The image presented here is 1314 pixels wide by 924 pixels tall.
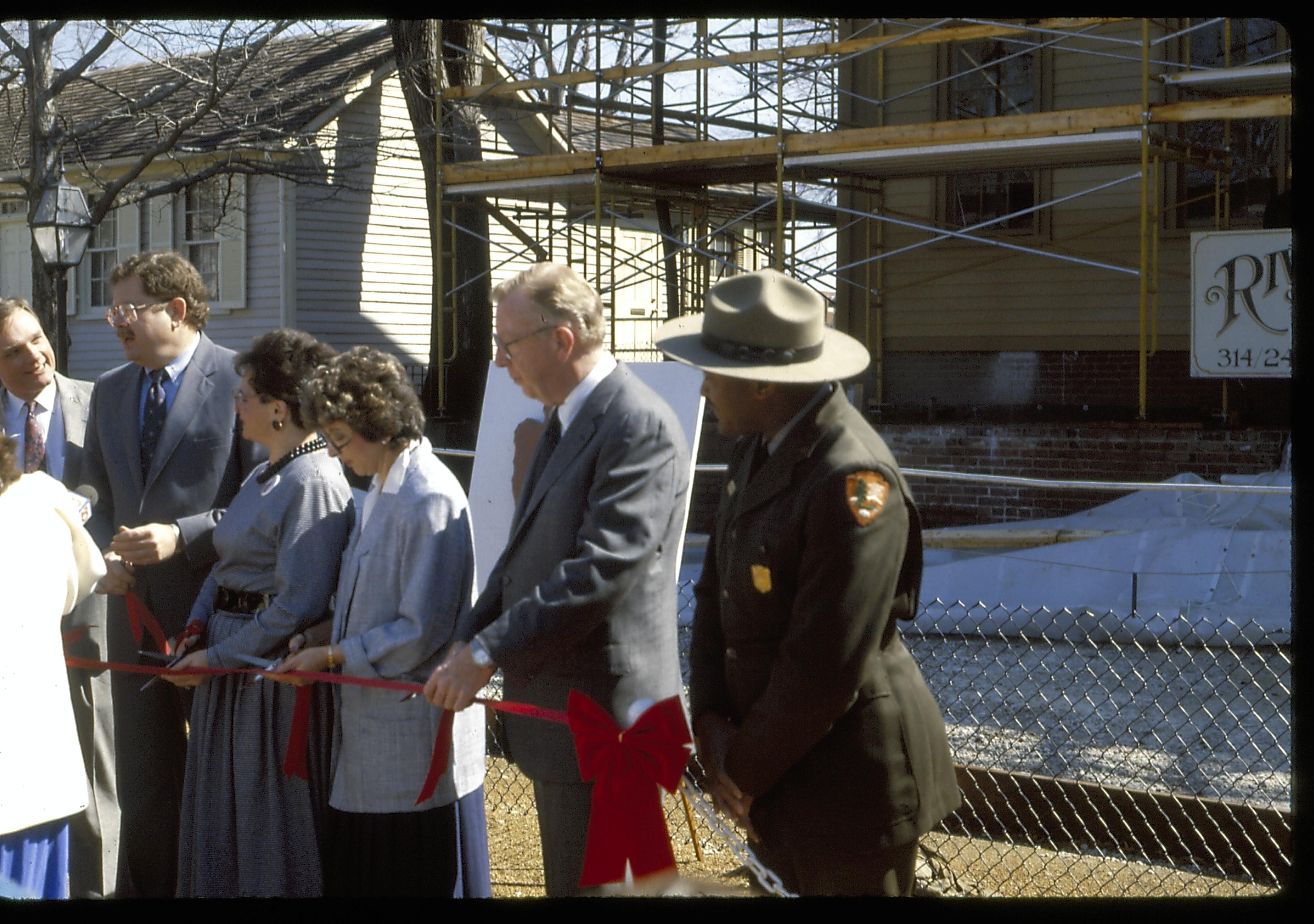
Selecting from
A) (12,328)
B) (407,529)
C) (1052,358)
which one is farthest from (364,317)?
(407,529)

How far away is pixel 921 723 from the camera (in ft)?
8.60

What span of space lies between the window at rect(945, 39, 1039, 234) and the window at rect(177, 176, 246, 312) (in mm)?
8984

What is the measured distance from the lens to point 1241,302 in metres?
9.98

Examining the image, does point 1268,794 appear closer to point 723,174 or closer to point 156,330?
point 156,330

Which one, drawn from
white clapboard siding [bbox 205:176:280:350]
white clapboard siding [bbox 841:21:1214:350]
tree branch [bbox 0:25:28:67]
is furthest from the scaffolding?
tree branch [bbox 0:25:28:67]

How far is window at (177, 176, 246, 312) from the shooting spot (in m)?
17.7

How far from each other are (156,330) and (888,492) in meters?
2.63

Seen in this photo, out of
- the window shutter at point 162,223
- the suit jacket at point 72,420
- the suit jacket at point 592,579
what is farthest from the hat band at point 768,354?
the window shutter at point 162,223

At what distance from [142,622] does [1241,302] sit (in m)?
8.43

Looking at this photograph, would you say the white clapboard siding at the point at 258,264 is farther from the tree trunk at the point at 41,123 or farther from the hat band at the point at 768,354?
the hat band at the point at 768,354

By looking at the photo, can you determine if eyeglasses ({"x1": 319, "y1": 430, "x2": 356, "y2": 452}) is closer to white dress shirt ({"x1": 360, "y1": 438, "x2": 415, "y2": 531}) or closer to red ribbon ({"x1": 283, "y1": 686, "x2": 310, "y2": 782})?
white dress shirt ({"x1": 360, "y1": 438, "x2": 415, "y2": 531})

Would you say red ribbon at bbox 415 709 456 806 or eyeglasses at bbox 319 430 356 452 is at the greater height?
eyeglasses at bbox 319 430 356 452

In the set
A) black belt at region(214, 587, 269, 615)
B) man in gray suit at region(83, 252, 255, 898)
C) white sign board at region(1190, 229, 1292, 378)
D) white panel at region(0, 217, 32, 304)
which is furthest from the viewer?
white panel at region(0, 217, 32, 304)

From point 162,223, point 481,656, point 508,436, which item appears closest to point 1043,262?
point 508,436
